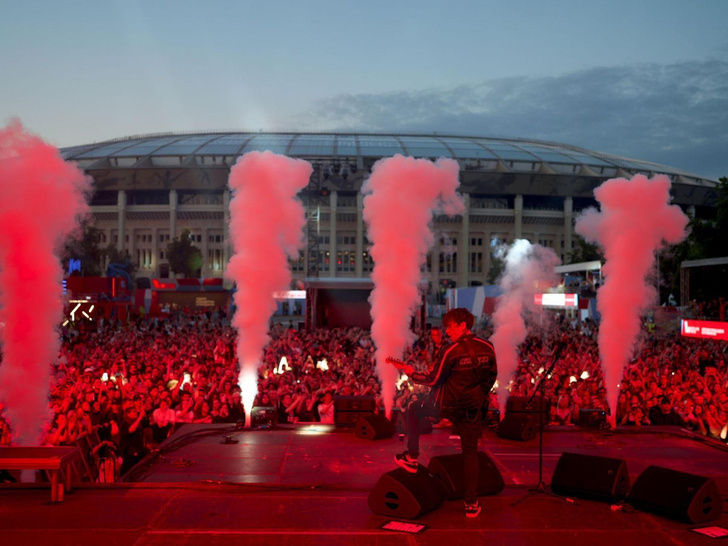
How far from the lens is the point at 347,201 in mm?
73312

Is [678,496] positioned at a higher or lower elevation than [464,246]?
lower

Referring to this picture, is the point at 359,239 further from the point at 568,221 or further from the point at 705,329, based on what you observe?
the point at 705,329

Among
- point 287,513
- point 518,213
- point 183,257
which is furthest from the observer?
point 518,213

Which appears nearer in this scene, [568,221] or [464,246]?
[568,221]

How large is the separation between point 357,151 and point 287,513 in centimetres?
6972

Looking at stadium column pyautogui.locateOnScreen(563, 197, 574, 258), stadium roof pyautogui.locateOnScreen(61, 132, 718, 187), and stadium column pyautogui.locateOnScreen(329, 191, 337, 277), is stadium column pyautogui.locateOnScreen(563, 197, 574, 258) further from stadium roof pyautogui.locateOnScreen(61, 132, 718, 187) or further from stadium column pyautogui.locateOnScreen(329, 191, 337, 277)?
stadium column pyautogui.locateOnScreen(329, 191, 337, 277)

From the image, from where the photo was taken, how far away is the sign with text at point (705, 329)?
19172 millimetres

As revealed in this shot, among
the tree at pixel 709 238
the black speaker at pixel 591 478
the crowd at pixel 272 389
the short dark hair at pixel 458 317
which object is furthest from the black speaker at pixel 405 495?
the tree at pixel 709 238

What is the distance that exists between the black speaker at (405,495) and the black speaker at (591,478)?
1.18m

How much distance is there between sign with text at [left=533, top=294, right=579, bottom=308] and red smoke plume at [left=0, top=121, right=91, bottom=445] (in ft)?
81.2

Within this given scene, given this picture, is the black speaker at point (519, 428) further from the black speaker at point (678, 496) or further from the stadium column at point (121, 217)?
the stadium column at point (121, 217)

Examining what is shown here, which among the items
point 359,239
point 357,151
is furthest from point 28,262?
point 357,151

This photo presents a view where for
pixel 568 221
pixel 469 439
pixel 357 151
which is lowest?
pixel 469 439

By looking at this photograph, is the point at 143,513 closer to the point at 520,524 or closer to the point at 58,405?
the point at 520,524
